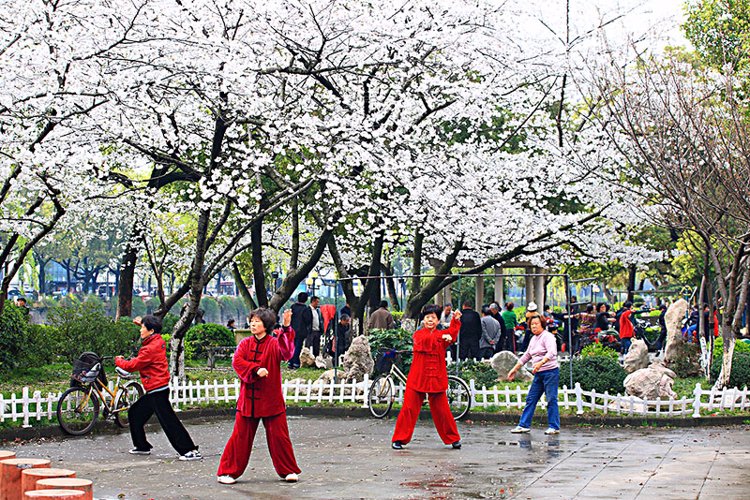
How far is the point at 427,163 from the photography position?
67.2ft

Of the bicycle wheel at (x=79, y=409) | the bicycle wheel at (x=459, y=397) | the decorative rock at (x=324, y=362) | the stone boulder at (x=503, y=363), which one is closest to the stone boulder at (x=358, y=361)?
the bicycle wheel at (x=459, y=397)

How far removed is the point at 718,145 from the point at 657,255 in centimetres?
1646

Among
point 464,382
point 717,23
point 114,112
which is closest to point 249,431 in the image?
point 464,382

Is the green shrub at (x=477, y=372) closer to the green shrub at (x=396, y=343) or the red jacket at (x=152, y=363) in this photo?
the green shrub at (x=396, y=343)

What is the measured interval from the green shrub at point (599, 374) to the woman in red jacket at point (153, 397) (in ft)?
22.5

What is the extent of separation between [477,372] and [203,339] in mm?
10989

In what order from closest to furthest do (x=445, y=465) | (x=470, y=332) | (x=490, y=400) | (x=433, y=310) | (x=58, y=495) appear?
(x=58, y=495)
(x=445, y=465)
(x=433, y=310)
(x=490, y=400)
(x=470, y=332)

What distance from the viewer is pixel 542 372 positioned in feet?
45.0

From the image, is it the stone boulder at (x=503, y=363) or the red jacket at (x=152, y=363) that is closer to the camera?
the red jacket at (x=152, y=363)

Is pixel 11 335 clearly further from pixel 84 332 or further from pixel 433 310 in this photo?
pixel 433 310

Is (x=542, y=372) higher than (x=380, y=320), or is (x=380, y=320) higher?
(x=380, y=320)

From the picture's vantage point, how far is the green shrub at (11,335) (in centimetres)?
1906

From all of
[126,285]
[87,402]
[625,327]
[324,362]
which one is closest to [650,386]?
[87,402]

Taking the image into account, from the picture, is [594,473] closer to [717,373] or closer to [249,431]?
[249,431]
